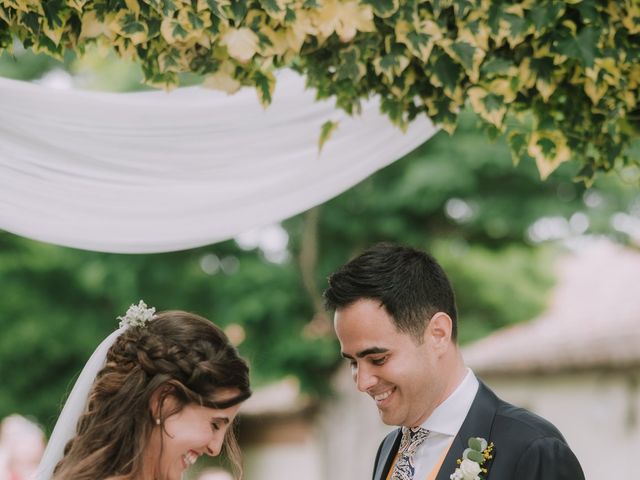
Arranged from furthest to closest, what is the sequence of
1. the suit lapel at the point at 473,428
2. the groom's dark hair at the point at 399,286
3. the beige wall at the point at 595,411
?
1. the beige wall at the point at 595,411
2. the groom's dark hair at the point at 399,286
3. the suit lapel at the point at 473,428

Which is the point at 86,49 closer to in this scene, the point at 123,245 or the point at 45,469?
the point at 123,245

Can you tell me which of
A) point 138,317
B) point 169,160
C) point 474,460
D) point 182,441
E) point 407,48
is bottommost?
point 182,441

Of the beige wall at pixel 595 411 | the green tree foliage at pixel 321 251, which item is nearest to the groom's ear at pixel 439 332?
the green tree foliage at pixel 321 251

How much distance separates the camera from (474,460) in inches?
124

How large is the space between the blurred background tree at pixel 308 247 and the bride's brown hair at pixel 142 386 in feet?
26.1

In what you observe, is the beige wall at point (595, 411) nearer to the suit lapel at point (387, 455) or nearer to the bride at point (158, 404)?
the suit lapel at point (387, 455)

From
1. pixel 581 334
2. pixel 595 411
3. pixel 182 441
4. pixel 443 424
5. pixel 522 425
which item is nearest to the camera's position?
pixel 182 441

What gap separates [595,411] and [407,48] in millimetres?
10697

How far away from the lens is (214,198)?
3.84 meters

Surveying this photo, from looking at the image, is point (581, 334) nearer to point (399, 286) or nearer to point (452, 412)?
point (452, 412)

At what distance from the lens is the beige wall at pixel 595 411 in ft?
41.8

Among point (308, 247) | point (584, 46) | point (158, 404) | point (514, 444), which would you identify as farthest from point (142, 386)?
point (308, 247)

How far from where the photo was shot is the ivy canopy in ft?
10.7

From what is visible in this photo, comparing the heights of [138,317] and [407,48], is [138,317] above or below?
below
